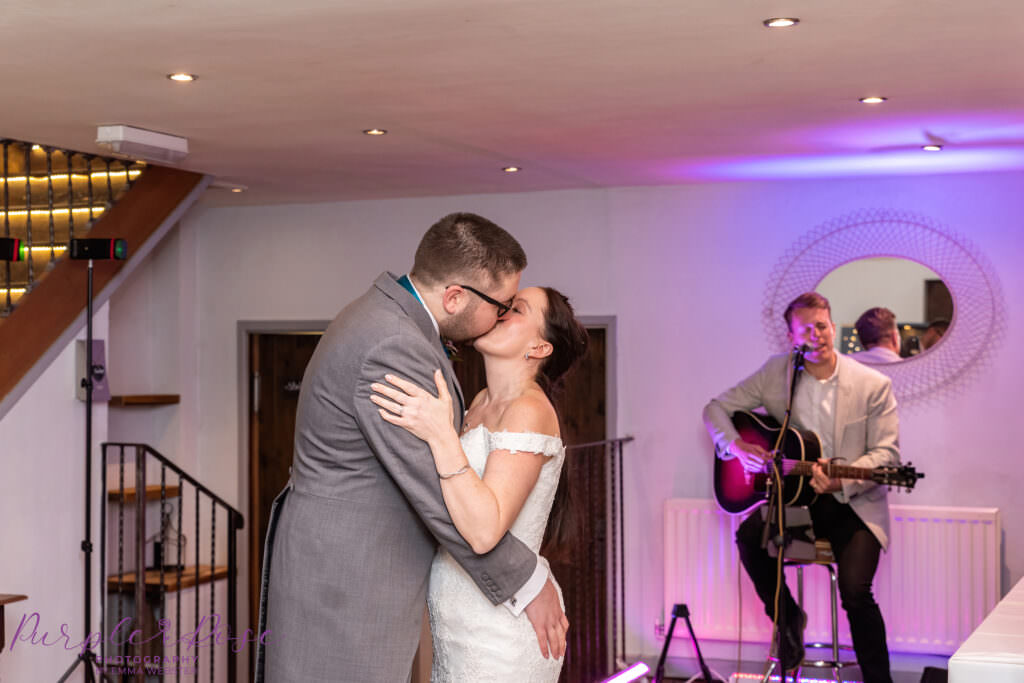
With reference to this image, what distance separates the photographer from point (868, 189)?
227 inches

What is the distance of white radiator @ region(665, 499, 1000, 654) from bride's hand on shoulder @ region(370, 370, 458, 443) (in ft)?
12.9

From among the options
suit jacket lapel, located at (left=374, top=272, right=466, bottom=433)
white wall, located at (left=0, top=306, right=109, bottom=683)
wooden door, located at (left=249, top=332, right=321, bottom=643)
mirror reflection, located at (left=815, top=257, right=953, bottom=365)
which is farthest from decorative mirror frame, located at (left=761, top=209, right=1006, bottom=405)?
suit jacket lapel, located at (left=374, top=272, right=466, bottom=433)

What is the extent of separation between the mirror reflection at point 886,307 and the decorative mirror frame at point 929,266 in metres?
0.04

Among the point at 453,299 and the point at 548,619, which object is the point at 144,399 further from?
the point at 453,299

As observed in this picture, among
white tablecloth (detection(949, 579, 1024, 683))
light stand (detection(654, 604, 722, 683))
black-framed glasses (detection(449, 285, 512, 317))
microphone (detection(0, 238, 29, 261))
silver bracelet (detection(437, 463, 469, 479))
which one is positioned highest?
microphone (detection(0, 238, 29, 261))

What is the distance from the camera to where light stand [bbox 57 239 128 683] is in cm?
478

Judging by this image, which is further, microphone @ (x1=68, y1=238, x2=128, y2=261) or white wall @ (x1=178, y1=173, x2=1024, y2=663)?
white wall @ (x1=178, y1=173, x2=1024, y2=663)

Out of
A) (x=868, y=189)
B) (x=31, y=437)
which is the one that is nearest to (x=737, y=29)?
(x=868, y=189)

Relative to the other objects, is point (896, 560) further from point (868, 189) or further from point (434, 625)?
point (434, 625)

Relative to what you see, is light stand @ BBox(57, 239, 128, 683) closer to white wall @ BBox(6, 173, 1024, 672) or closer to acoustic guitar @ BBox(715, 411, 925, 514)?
white wall @ BBox(6, 173, 1024, 672)

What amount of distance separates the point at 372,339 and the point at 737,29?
58.6 inches

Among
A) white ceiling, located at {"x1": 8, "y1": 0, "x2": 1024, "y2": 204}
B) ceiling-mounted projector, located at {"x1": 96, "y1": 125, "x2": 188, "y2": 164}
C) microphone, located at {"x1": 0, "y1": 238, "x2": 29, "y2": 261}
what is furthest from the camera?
microphone, located at {"x1": 0, "y1": 238, "x2": 29, "y2": 261}

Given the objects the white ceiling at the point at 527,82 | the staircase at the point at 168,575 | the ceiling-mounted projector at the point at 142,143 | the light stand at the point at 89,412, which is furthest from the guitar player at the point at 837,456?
the light stand at the point at 89,412

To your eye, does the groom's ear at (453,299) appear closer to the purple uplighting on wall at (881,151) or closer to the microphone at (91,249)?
the purple uplighting on wall at (881,151)
